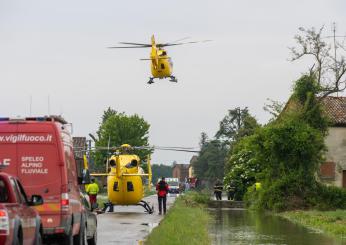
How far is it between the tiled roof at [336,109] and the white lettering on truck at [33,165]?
4168 cm

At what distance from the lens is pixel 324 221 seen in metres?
29.1

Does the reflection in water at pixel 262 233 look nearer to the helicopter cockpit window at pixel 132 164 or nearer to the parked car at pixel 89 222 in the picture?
the parked car at pixel 89 222

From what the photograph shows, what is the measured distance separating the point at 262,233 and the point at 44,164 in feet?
38.0

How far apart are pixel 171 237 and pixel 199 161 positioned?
119 m

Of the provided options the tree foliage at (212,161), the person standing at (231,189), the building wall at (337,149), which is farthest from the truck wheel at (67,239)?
the tree foliage at (212,161)

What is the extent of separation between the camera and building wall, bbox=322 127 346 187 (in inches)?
2184

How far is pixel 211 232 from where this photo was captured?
25.8 meters

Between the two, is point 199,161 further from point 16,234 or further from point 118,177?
point 16,234

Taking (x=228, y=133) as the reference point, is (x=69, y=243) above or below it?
below

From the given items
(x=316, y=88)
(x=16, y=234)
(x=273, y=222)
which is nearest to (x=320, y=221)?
(x=273, y=222)

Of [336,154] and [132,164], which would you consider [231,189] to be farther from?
[132,164]

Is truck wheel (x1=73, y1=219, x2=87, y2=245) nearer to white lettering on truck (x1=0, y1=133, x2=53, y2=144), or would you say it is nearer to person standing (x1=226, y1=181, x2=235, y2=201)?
white lettering on truck (x1=0, y1=133, x2=53, y2=144)

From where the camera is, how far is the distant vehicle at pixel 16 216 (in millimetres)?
10914

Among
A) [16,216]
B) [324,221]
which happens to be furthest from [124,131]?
[16,216]
